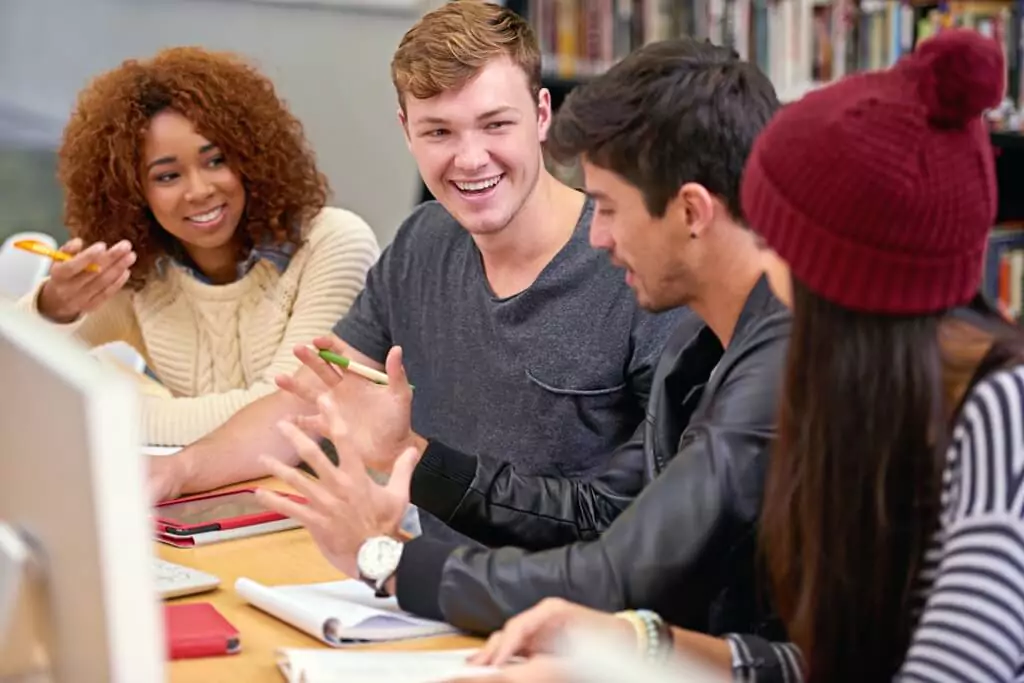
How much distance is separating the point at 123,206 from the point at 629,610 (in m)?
1.45

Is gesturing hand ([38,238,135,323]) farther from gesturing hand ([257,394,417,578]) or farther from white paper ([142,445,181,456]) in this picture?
gesturing hand ([257,394,417,578])

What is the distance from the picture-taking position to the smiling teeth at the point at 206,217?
2.48m

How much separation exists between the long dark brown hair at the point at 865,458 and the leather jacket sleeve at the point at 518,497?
1.70ft

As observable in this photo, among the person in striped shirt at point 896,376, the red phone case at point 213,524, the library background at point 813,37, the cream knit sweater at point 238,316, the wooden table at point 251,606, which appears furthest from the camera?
the library background at point 813,37

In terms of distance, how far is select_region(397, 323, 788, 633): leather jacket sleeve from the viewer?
4.56 ft

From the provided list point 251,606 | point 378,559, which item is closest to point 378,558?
point 378,559

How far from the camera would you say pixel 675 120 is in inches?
59.5

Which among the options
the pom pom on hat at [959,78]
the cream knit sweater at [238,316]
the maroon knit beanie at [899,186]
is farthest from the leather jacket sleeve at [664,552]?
the cream knit sweater at [238,316]

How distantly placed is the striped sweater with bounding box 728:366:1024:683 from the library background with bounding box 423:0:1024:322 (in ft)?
5.13

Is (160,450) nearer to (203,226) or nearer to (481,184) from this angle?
(203,226)

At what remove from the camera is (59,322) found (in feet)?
7.91

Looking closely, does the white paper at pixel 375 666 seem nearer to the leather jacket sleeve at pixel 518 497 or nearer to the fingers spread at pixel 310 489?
the fingers spread at pixel 310 489

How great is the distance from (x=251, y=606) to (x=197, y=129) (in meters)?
1.12

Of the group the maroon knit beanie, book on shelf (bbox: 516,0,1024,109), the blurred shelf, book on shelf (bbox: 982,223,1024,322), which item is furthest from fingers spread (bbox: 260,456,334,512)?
book on shelf (bbox: 982,223,1024,322)
